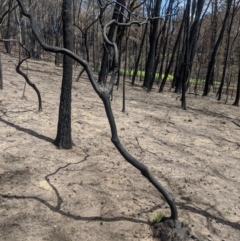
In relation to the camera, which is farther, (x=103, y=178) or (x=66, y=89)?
(x=66, y=89)

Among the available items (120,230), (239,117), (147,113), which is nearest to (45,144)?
(120,230)

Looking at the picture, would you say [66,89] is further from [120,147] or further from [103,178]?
[120,147]

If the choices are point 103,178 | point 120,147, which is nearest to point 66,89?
point 103,178

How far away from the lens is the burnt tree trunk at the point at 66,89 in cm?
475

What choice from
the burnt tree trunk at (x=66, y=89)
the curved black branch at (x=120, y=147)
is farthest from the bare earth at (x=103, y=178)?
the curved black branch at (x=120, y=147)

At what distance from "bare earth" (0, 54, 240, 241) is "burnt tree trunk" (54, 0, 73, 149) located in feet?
0.68

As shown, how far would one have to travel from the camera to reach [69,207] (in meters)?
3.75

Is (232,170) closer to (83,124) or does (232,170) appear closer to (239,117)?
(83,124)

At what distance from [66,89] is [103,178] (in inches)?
58.7

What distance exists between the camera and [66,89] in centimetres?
500

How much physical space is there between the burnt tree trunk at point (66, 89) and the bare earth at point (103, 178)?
209 mm

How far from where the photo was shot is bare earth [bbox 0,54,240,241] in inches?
137

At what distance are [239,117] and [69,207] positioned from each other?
872 cm

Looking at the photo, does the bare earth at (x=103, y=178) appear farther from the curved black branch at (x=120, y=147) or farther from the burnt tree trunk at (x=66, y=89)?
the curved black branch at (x=120, y=147)
